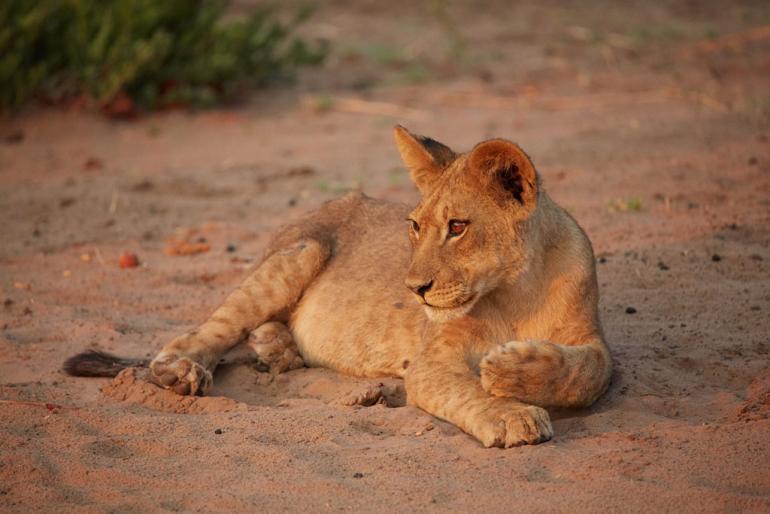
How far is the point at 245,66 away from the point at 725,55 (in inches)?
230

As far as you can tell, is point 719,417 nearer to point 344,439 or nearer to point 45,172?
point 344,439

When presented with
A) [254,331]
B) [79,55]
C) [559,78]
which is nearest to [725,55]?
[559,78]

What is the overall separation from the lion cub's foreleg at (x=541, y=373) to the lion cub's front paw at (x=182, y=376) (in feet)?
4.76

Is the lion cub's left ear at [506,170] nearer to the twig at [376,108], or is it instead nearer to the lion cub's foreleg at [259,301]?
the lion cub's foreleg at [259,301]

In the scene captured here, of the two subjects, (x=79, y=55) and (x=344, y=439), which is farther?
(x=79, y=55)

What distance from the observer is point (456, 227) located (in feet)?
14.8

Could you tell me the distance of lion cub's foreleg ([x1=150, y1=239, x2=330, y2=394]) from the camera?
546 cm

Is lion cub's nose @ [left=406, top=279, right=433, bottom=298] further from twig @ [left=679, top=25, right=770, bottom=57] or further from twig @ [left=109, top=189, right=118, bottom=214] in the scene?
twig @ [left=679, top=25, right=770, bottom=57]

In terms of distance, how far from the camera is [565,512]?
11.5 ft

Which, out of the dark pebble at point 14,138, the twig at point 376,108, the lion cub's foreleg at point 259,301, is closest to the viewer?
the lion cub's foreleg at point 259,301

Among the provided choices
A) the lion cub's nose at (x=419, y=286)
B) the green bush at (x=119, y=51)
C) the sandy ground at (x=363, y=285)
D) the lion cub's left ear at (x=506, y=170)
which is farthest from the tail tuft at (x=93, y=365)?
the green bush at (x=119, y=51)

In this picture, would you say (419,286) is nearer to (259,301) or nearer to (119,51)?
(259,301)

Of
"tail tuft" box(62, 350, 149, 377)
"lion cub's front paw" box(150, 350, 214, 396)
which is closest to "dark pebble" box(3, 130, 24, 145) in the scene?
"tail tuft" box(62, 350, 149, 377)

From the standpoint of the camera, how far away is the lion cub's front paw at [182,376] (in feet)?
16.5
